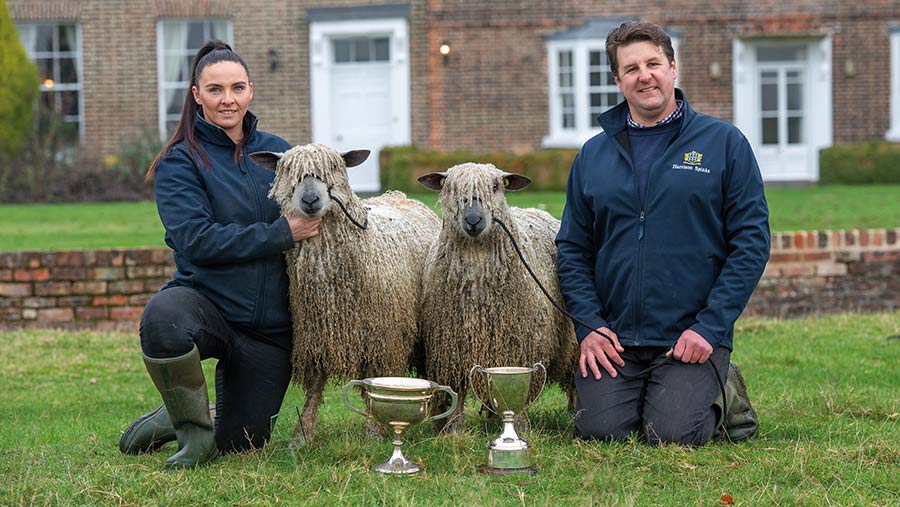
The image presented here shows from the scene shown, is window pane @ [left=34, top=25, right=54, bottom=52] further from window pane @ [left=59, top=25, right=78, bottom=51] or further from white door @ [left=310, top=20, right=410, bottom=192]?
white door @ [left=310, top=20, right=410, bottom=192]

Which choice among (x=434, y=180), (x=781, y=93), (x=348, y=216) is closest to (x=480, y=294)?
(x=434, y=180)

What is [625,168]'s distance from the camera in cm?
515

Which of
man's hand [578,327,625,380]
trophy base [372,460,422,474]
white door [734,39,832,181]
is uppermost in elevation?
white door [734,39,832,181]

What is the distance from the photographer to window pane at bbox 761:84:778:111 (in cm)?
2014

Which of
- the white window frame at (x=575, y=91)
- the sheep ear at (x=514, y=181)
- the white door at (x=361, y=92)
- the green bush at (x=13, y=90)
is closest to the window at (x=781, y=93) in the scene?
the white window frame at (x=575, y=91)

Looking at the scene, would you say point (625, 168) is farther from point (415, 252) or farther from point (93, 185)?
point (93, 185)

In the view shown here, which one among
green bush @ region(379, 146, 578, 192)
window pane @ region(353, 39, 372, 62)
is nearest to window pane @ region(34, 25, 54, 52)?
window pane @ region(353, 39, 372, 62)

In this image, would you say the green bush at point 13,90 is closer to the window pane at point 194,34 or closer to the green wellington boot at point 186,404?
the window pane at point 194,34

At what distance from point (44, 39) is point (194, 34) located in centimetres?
266

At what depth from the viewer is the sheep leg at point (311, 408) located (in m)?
5.18

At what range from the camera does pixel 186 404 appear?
4668 mm

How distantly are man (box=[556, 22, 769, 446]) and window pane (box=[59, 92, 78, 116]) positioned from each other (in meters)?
16.7


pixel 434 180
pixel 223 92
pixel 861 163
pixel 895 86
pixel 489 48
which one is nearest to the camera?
pixel 223 92

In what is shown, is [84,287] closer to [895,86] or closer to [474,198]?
[474,198]
